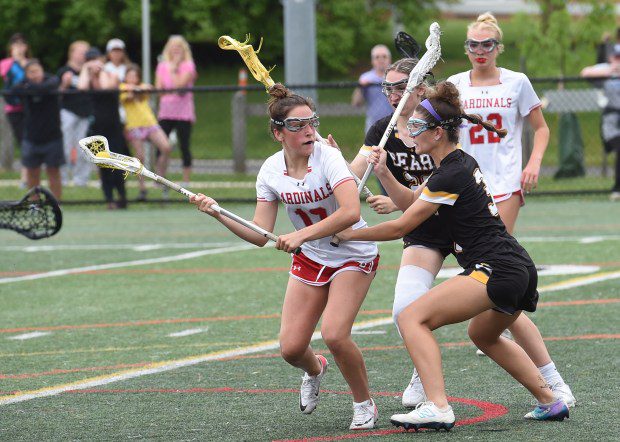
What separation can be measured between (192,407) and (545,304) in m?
3.90

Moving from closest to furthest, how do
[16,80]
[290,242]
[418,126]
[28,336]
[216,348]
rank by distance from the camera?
[418,126]
[290,242]
[216,348]
[28,336]
[16,80]

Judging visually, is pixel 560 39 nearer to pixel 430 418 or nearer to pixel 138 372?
pixel 138 372

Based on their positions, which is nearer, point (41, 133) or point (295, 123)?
point (295, 123)

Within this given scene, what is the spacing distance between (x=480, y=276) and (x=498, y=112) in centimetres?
257

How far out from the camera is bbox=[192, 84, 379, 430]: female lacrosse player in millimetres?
6605

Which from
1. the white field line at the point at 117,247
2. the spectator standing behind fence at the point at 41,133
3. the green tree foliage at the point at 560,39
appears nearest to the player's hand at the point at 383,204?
the white field line at the point at 117,247

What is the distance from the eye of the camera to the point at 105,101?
18594 millimetres

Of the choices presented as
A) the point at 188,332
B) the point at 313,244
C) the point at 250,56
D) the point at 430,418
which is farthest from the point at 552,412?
the point at 188,332

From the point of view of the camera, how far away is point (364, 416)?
6.53 meters

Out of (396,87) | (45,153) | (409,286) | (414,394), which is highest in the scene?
(396,87)

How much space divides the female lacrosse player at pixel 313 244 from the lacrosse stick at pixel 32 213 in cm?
375

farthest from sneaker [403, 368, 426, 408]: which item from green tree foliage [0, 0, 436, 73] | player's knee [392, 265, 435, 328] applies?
green tree foliage [0, 0, 436, 73]

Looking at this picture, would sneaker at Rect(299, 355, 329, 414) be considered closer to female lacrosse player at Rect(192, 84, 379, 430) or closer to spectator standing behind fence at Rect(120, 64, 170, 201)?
female lacrosse player at Rect(192, 84, 379, 430)

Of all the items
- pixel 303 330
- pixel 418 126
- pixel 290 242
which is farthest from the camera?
pixel 303 330
